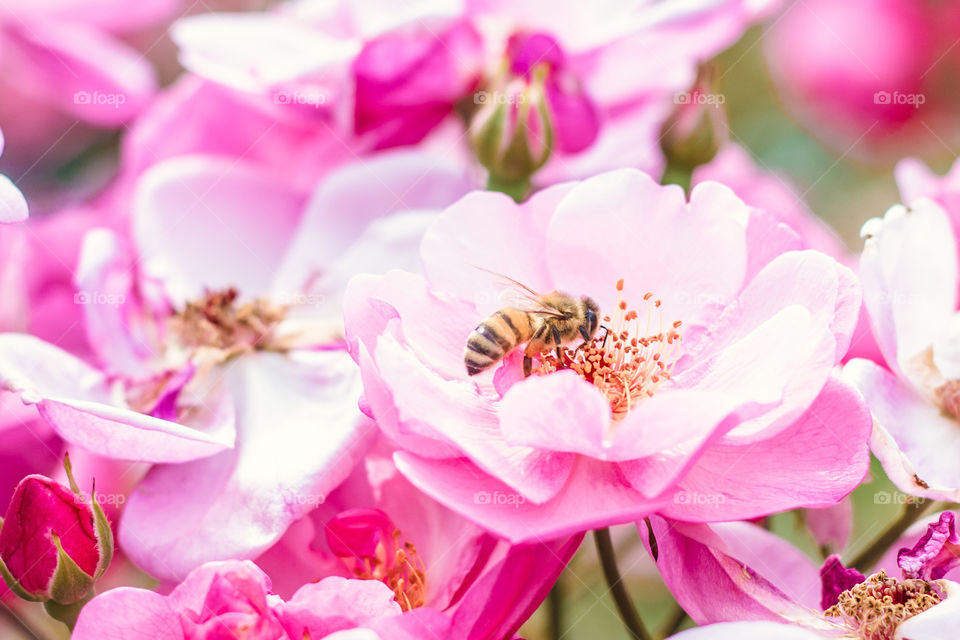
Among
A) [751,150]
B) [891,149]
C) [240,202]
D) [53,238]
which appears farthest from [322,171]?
[891,149]

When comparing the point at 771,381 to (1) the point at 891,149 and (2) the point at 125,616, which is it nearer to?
(2) the point at 125,616

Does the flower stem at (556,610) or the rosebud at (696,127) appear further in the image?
the rosebud at (696,127)

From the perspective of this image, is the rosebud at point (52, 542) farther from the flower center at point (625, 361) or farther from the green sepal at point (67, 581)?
the flower center at point (625, 361)
